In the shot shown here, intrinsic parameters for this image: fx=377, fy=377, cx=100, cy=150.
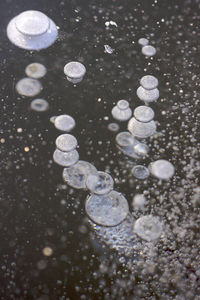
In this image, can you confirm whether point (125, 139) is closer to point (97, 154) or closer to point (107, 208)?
point (97, 154)

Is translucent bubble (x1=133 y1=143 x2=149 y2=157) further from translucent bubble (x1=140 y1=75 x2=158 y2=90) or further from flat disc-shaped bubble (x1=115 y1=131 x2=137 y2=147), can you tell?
translucent bubble (x1=140 y1=75 x2=158 y2=90)

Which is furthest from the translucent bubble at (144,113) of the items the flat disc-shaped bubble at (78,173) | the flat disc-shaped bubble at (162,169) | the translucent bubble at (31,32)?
the translucent bubble at (31,32)

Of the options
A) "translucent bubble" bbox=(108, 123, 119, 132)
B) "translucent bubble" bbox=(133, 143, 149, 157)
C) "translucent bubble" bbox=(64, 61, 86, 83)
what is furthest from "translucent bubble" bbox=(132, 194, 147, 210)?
"translucent bubble" bbox=(64, 61, 86, 83)

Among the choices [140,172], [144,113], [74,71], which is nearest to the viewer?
[140,172]

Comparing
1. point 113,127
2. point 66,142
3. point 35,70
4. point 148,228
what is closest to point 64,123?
point 66,142

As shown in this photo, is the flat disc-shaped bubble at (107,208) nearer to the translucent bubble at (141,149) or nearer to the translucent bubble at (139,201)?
the translucent bubble at (139,201)

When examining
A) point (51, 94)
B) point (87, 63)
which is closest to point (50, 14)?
point (87, 63)
